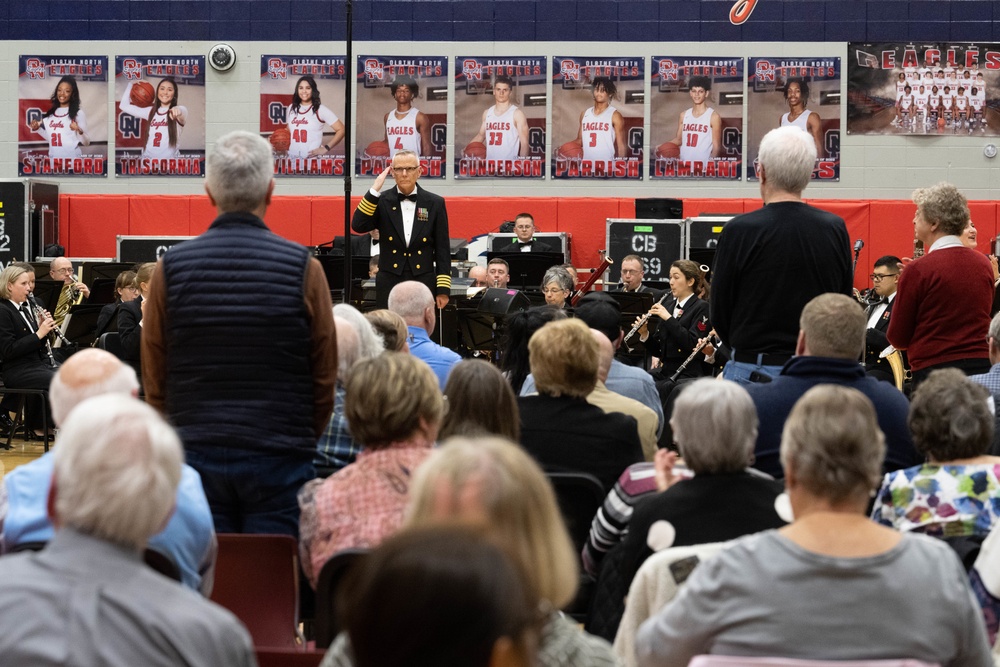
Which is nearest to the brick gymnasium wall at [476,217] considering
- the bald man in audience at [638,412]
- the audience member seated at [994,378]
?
the audience member seated at [994,378]

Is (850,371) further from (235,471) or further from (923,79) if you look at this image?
(923,79)

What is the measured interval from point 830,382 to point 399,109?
11146mm

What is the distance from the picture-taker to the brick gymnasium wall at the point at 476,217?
45.2 ft

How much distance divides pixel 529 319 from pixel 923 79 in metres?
10.2

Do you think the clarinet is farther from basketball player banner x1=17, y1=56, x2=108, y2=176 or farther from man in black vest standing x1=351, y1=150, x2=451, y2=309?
basketball player banner x1=17, y1=56, x2=108, y2=176

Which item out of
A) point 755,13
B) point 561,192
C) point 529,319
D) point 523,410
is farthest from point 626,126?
point 523,410

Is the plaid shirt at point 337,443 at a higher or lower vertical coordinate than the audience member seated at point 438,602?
lower

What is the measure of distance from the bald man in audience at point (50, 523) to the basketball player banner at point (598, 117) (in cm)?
1161

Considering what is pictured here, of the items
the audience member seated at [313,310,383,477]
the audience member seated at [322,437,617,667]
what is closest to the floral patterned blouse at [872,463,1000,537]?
the audience member seated at [322,437,617,667]

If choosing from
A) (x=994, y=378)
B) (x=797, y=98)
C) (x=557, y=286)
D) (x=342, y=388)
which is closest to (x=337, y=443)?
(x=342, y=388)

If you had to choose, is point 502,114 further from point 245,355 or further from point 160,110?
point 245,355

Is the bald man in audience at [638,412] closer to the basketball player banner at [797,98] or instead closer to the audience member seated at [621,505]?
the audience member seated at [621,505]

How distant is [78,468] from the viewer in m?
1.85

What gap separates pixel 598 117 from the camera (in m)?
14.1
